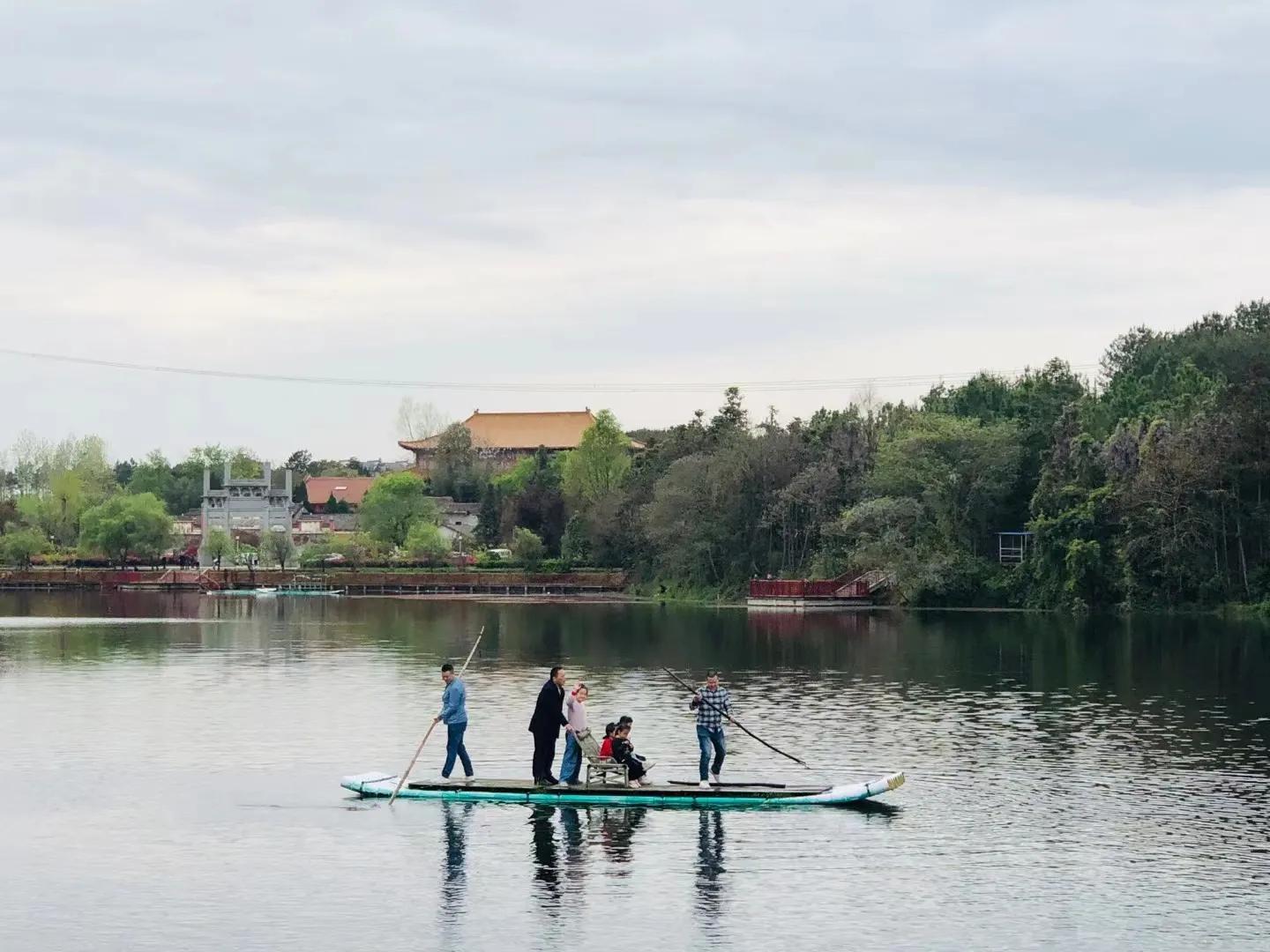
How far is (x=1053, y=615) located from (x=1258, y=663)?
32760mm

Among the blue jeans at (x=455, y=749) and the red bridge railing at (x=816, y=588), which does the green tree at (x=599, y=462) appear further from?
the blue jeans at (x=455, y=749)

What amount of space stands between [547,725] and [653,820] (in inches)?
97.5

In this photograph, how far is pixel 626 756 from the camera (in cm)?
2922

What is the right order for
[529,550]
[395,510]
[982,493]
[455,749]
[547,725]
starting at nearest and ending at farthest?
1. [547,725]
2. [455,749]
3. [982,493]
4. [529,550]
5. [395,510]

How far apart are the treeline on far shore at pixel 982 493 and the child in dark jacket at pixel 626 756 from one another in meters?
60.2

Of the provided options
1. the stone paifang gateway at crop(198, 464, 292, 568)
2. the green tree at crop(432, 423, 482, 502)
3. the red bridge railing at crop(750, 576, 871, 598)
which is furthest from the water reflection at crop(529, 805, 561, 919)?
the green tree at crop(432, 423, 482, 502)

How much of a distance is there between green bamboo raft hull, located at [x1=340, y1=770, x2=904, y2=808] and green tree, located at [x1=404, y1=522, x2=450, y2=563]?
385ft

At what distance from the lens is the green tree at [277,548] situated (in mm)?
153125

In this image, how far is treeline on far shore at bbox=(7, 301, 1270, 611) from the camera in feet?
279

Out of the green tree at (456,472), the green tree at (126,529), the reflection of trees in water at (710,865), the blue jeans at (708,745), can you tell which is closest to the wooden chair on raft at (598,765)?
the blue jeans at (708,745)

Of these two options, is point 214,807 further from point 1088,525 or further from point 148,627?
point 1088,525

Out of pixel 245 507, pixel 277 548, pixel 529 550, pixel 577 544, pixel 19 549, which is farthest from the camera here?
pixel 245 507

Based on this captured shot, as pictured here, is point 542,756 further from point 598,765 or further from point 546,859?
point 546,859

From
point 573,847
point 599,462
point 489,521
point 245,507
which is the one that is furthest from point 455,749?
point 245,507
